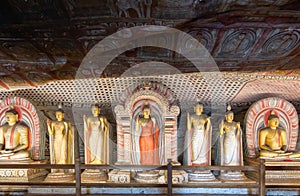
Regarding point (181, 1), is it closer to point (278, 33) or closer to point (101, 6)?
point (101, 6)

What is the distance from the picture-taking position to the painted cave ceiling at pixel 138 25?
194cm

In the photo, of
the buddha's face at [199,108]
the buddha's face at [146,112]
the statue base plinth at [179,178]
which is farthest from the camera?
the buddha's face at [199,108]

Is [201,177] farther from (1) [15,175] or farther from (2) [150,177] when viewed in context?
(1) [15,175]

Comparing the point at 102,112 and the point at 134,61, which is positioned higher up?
the point at 134,61

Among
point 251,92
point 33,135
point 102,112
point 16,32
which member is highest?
point 16,32

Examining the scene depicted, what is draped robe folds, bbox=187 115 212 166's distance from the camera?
4.62 metres

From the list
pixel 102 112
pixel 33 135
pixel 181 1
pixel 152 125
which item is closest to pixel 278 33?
pixel 181 1

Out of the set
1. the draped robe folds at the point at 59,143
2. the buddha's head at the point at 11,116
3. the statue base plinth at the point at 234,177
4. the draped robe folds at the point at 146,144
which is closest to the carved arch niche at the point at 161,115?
the draped robe folds at the point at 146,144

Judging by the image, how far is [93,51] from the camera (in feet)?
8.31

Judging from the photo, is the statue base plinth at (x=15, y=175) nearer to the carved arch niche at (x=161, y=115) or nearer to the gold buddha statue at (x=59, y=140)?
the gold buddha statue at (x=59, y=140)

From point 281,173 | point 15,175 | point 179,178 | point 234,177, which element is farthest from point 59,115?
point 281,173

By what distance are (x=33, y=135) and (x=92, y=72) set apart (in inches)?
92.4

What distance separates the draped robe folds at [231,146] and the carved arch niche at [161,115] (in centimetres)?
88

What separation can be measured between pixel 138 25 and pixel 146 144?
117 inches
